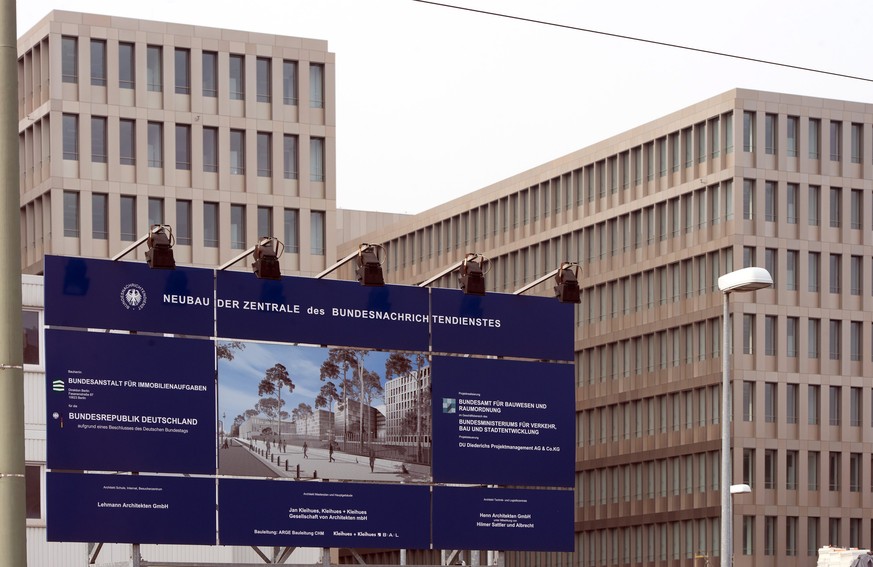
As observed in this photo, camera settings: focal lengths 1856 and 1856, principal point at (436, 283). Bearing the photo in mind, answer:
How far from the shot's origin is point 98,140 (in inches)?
2793

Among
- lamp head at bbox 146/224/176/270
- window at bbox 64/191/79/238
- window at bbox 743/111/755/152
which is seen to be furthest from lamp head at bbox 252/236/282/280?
window at bbox 743/111/755/152

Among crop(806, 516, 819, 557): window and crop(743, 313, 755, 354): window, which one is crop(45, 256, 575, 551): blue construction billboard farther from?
crop(806, 516, 819, 557): window

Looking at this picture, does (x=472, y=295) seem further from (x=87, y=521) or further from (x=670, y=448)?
(x=670, y=448)

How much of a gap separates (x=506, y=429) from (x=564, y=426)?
3.37 feet

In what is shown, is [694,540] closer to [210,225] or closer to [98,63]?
[210,225]

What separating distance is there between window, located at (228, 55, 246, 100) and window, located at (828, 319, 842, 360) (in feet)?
108

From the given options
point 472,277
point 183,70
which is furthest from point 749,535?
point 472,277

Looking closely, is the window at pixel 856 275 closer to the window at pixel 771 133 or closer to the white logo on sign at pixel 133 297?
the window at pixel 771 133

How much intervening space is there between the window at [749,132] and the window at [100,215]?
32399mm

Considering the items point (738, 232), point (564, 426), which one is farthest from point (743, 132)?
point (564, 426)

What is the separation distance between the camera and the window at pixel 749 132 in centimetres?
8775

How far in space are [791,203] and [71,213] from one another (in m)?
36.5

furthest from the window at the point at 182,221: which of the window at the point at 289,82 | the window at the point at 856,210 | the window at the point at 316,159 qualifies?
the window at the point at 856,210

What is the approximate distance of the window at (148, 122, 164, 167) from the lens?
7156 cm
